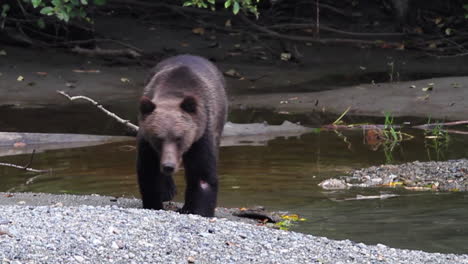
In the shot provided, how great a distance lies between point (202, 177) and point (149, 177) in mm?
429

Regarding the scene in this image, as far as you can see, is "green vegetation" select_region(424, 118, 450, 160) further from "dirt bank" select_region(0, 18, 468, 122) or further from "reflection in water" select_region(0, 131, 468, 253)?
"dirt bank" select_region(0, 18, 468, 122)

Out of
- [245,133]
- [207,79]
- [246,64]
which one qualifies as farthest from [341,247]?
[246,64]

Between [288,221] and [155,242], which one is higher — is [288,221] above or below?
below

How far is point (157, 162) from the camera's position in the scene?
728 centimetres

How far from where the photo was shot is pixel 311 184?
29.7 feet

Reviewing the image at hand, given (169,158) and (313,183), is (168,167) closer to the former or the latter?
(169,158)

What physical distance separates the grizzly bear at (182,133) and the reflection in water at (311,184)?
2.68 ft

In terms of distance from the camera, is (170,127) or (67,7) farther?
(67,7)

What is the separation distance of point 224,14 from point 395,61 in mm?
3431

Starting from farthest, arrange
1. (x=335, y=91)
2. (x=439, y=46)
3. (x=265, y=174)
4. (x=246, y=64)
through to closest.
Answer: (x=439, y=46) → (x=246, y=64) → (x=335, y=91) → (x=265, y=174)

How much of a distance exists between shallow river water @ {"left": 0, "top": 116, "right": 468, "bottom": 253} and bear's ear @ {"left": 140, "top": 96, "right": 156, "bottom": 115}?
55.7 inches

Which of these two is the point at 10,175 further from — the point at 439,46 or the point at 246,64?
the point at 439,46

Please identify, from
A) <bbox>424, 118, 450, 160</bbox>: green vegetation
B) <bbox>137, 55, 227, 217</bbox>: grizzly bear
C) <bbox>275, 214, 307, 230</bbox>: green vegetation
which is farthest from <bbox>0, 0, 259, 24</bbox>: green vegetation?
<bbox>275, 214, 307, 230</bbox>: green vegetation

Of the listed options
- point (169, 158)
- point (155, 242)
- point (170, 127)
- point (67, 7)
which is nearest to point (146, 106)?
point (170, 127)
